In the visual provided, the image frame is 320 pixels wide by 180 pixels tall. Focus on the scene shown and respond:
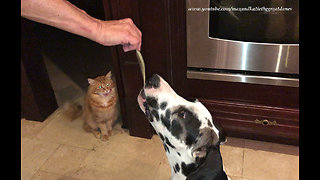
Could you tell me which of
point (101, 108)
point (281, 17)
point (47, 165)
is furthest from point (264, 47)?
point (47, 165)

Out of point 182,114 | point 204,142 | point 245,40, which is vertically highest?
point 245,40

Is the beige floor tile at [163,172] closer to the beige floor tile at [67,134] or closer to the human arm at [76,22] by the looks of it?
the beige floor tile at [67,134]

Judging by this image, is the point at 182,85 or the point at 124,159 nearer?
the point at 182,85

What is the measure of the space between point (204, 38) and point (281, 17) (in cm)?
45

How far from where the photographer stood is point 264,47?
1.80m

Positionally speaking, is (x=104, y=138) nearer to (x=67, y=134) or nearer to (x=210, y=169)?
(x=67, y=134)

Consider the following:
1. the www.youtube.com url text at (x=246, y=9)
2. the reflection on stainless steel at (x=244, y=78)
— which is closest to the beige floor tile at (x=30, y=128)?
the reflection on stainless steel at (x=244, y=78)

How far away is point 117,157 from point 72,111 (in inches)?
26.4

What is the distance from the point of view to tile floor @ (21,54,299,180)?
2066mm

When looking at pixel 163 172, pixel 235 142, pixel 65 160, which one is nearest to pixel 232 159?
pixel 235 142

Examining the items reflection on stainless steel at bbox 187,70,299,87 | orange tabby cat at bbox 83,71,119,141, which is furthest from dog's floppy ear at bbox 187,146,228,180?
orange tabby cat at bbox 83,71,119,141

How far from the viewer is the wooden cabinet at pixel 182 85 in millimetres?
1830

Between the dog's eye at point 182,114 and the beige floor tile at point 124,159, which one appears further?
the beige floor tile at point 124,159

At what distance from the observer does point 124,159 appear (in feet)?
7.22
